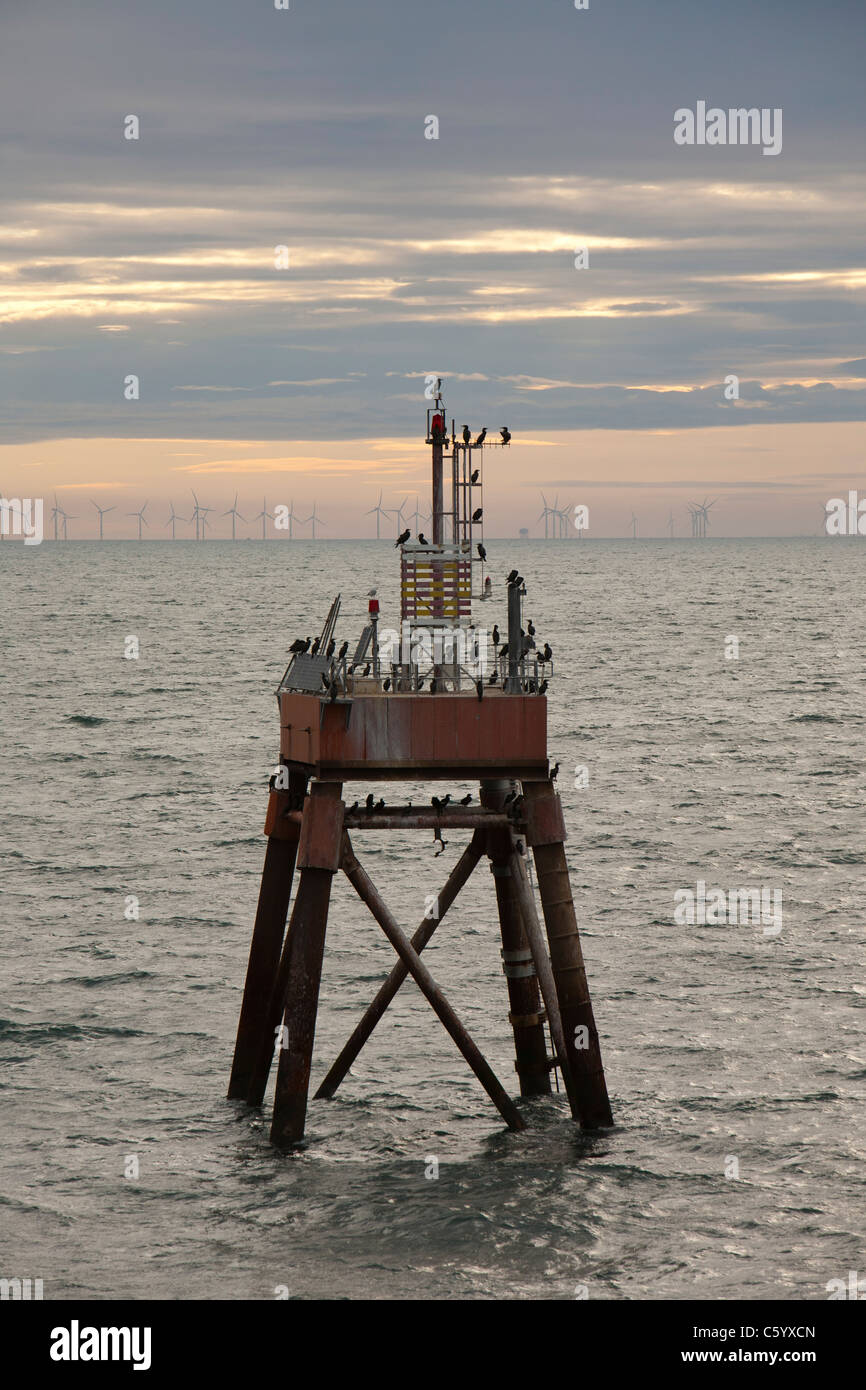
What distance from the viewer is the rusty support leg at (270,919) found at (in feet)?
92.6

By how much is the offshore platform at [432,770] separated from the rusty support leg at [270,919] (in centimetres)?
4

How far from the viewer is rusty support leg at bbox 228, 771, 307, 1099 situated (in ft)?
92.6

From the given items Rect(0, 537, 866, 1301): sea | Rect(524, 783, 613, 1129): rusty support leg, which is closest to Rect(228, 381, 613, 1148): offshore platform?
Rect(524, 783, 613, 1129): rusty support leg

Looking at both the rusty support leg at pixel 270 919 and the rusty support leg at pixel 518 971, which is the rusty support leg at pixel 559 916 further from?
the rusty support leg at pixel 270 919

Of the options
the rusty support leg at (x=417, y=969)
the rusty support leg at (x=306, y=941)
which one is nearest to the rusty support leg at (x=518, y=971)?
the rusty support leg at (x=417, y=969)

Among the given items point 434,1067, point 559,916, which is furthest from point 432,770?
point 434,1067

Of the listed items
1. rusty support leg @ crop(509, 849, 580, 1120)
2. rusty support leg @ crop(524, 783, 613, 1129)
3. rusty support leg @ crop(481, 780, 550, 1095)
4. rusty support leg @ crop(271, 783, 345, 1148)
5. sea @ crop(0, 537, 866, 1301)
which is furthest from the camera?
rusty support leg @ crop(481, 780, 550, 1095)

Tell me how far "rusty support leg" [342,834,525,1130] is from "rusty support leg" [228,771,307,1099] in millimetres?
1679

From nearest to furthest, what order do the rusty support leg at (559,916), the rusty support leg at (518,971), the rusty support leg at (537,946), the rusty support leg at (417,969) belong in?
the rusty support leg at (559,916) < the rusty support leg at (417,969) < the rusty support leg at (537,946) < the rusty support leg at (518,971)

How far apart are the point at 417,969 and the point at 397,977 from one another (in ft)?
5.69

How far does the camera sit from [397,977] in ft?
93.4

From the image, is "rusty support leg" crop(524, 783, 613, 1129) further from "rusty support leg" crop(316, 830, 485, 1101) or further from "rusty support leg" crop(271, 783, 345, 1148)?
"rusty support leg" crop(271, 783, 345, 1148)

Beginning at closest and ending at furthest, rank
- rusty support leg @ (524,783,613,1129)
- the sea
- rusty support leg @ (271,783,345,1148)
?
the sea < rusty support leg @ (271,783,345,1148) < rusty support leg @ (524,783,613,1129)
